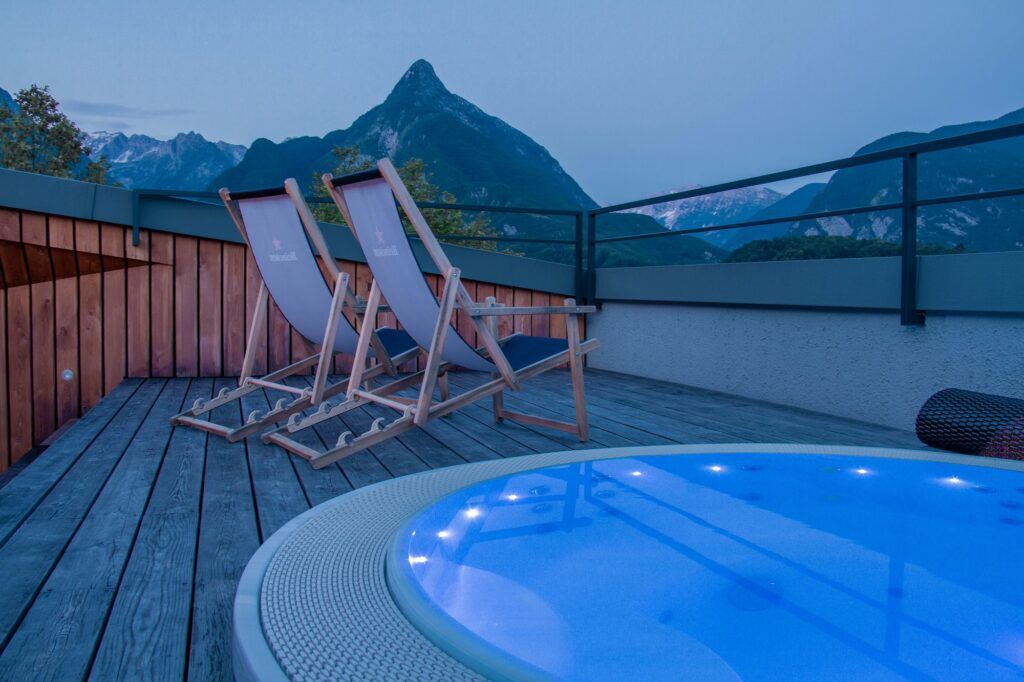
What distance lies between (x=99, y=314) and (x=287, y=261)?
191 centimetres

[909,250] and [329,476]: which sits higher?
[909,250]

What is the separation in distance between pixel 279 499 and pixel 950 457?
70.3 inches

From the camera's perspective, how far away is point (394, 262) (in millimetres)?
2637

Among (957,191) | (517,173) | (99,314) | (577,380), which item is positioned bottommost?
(577,380)

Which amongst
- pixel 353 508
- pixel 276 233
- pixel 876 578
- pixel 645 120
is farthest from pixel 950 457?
pixel 645 120

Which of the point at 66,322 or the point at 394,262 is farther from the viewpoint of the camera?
the point at 66,322

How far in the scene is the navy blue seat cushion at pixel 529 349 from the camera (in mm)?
2777

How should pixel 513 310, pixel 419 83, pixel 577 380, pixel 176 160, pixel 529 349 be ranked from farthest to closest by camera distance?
pixel 419 83 → pixel 176 160 → pixel 529 349 → pixel 577 380 → pixel 513 310

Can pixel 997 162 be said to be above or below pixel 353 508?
above

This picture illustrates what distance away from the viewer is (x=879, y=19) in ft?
90.3

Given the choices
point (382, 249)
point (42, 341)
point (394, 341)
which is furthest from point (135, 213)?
point (382, 249)

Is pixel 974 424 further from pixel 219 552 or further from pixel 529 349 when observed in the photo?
pixel 219 552

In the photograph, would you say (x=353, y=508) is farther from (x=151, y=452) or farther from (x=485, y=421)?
(x=485, y=421)

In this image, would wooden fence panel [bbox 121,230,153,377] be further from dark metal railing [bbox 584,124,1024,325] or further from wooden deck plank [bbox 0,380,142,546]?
dark metal railing [bbox 584,124,1024,325]
